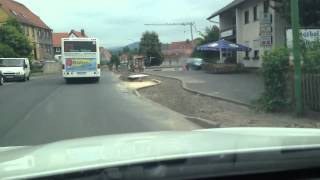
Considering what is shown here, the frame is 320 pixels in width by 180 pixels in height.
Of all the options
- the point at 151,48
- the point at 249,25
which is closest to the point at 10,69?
the point at 249,25

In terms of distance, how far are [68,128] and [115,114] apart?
357cm

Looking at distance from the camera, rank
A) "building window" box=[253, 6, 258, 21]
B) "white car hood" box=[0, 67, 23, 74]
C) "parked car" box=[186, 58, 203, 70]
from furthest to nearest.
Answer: "parked car" box=[186, 58, 203, 70] → "white car hood" box=[0, 67, 23, 74] → "building window" box=[253, 6, 258, 21]

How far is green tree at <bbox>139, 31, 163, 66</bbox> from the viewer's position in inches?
4313

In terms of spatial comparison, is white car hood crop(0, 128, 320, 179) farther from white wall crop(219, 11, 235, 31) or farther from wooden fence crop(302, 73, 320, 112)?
white wall crop(219, 11, 235, 31)

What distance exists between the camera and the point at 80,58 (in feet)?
133

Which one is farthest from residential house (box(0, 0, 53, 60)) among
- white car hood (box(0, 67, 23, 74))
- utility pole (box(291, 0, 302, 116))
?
utility pole (box(291, 0, 302, 116))

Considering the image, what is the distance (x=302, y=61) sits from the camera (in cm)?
1683

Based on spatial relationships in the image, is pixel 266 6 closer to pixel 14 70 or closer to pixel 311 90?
pixel 14 70

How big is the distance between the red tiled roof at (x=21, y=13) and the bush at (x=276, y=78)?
76862 millimetres

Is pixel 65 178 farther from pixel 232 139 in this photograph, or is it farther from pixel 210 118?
pixel 210 118

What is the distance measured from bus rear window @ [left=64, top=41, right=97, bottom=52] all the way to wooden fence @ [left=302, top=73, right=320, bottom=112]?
25485 mm

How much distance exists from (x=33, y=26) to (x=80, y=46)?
6349 cm

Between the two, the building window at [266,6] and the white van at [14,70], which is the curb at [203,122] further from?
the white van at [14,70]

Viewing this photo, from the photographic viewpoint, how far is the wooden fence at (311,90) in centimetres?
1580
